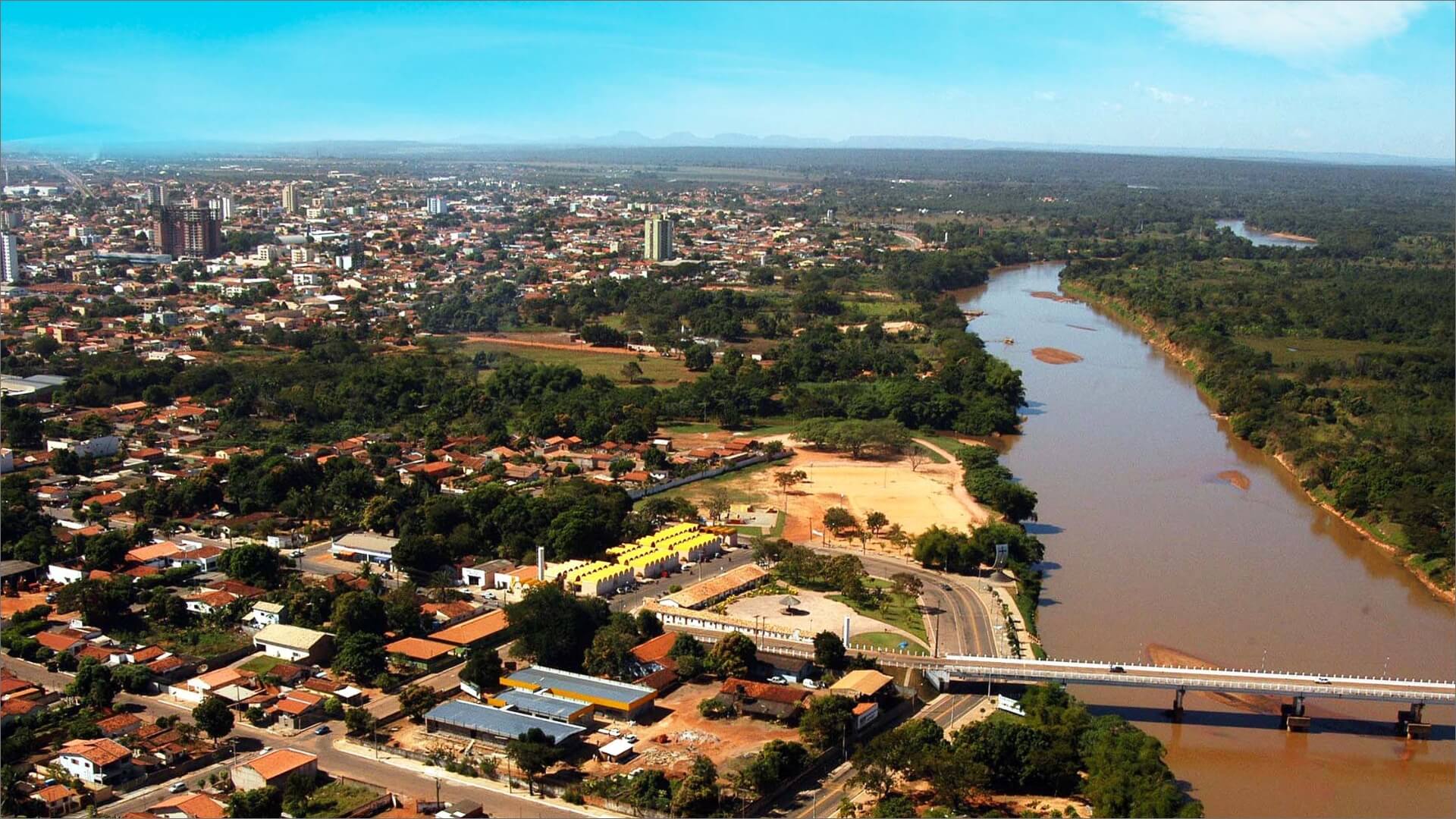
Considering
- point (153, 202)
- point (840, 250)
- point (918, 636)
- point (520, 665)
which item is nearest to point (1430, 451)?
point (918, 636)

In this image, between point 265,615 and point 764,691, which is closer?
point 764,691

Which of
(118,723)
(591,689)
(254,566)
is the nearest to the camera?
(118,723)

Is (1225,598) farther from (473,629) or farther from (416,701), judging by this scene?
(416,701)

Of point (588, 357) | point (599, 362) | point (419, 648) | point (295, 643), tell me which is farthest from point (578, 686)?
point (588, 357)

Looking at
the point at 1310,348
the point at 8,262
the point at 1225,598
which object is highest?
the point at 8,262

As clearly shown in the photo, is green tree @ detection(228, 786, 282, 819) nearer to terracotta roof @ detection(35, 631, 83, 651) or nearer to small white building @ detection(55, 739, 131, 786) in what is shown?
small white building @ detection(55, 739, 131, 786)

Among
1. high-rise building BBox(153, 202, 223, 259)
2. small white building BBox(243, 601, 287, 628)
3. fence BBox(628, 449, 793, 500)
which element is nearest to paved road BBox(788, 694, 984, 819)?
small white building BBox(243, 601, 287, 628)
